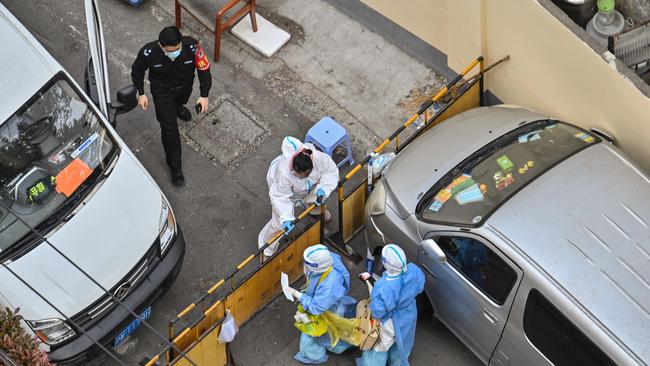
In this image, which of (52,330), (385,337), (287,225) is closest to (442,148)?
(287,225)

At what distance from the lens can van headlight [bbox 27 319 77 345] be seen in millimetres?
8750

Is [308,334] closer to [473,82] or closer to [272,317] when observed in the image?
[272,317]

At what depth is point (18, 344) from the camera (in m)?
7.67

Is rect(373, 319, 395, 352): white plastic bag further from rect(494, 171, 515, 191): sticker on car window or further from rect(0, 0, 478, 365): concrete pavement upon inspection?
rect(494, 171, 515, 191): sticker on car window

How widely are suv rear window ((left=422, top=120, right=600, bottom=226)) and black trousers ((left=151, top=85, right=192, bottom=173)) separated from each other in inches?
109

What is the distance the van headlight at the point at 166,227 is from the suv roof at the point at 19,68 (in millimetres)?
1591

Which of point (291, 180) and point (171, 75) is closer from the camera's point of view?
point (291, 180)

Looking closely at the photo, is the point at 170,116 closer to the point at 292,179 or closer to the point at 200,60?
the point at 200,60

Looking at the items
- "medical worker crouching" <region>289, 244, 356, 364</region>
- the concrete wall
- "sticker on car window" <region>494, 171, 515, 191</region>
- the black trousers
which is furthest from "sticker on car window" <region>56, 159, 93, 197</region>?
the concrete wall

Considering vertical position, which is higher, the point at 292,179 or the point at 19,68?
the point at 19,68

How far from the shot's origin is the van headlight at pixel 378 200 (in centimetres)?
942

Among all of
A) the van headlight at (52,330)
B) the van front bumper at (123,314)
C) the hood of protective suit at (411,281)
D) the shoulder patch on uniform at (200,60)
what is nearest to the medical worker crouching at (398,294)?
the hood of protective suit at (411,281)

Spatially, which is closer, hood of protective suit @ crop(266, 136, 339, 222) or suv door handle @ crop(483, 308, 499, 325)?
suv door handle @ crop(483, 308, 499, 325)

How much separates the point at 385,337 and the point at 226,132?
3.29 metres
